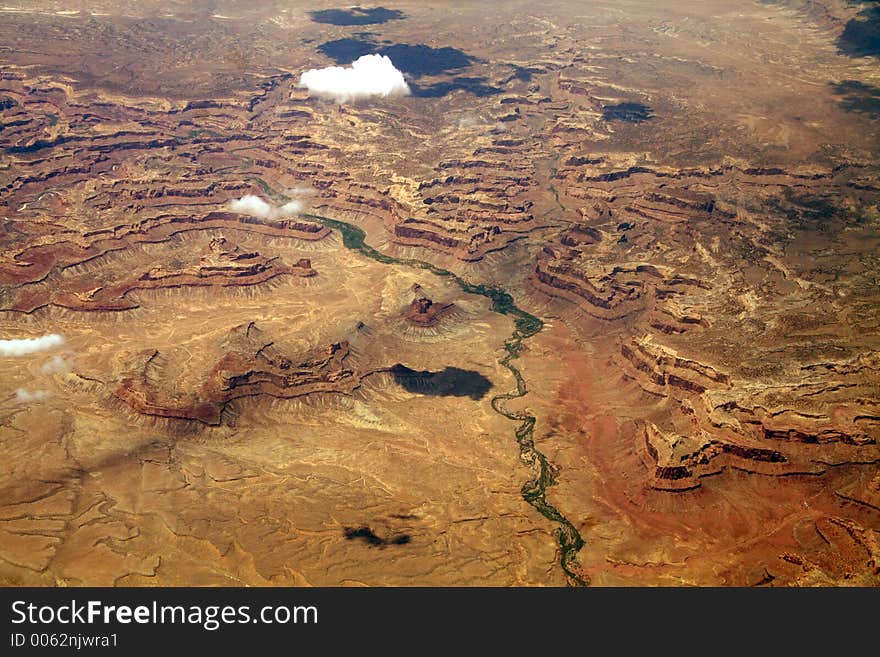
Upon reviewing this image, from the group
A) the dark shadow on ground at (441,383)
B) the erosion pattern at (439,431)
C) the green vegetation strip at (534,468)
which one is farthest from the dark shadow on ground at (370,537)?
the dark shadow on ground at (441,383)

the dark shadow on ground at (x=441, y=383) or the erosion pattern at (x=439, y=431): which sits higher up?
the erosion pattern at (x=439, y=431)

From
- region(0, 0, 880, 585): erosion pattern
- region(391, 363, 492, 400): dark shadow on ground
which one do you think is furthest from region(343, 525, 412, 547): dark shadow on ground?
region(391, 363, 492, 400): dark shadow on ground

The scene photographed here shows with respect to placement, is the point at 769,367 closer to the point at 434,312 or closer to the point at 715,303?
the point at 715,303

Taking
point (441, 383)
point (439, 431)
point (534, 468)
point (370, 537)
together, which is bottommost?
point (441, 383)

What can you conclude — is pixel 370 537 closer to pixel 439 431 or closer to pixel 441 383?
pixel 439 431

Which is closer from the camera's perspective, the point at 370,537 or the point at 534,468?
the point at 370,537

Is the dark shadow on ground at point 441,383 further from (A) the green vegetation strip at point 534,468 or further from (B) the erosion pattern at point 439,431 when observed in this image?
(A) the green vegetation strip at point 534,468

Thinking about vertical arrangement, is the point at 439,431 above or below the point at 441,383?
above

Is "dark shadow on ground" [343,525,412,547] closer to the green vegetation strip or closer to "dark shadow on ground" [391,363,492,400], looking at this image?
the green vegetation strip

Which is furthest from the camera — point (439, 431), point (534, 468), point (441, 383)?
point (441, 383)

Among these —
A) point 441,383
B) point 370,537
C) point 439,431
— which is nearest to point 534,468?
point 439,431

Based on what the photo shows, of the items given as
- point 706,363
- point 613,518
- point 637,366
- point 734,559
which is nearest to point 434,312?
point 637,366
